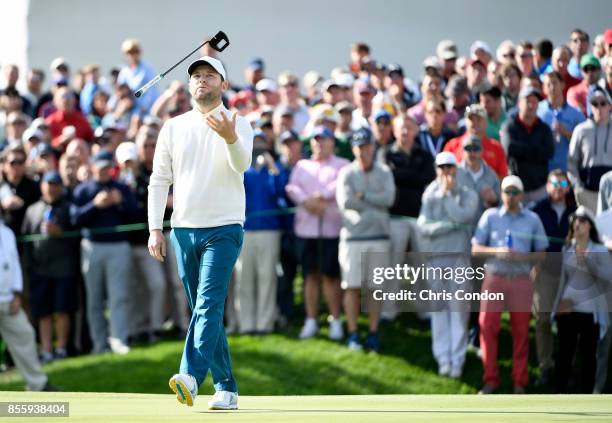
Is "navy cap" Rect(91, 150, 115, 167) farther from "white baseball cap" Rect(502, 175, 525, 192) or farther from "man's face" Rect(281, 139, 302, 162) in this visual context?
"white baseball cap" Rect(502, 175, 525, 192)

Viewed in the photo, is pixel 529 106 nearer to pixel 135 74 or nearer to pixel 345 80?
pixel 345 80

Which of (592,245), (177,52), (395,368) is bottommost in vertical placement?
(395,368)

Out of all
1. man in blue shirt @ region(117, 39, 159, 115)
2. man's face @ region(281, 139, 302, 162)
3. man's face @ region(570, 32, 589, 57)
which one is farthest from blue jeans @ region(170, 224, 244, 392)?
man in blue shirt @ region(117, 39, 159, 115)

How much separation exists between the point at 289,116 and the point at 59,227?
2.67 m

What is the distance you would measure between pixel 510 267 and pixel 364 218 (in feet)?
5.46

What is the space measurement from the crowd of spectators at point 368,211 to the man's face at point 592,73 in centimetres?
A: 2

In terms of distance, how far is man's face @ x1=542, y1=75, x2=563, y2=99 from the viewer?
13.3 metres

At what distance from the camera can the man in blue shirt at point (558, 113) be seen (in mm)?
13102

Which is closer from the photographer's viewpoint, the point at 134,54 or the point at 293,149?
the point at 293,149

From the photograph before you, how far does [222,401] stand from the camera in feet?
25.6

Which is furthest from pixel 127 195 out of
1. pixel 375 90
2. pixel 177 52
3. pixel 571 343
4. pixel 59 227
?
pixel 177 52

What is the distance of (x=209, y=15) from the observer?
843 inches

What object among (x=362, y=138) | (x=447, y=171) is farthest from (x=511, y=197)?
(x=362, y=138)

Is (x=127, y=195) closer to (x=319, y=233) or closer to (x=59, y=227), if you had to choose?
(x=59, y=227)
